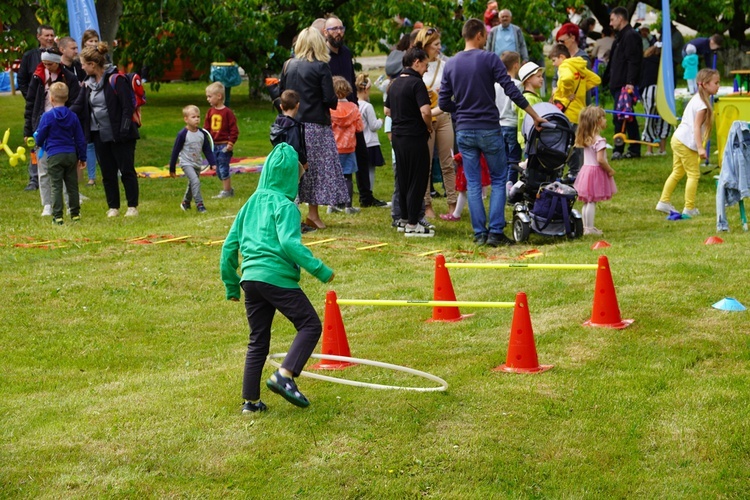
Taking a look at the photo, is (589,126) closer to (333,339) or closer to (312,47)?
(312,47)

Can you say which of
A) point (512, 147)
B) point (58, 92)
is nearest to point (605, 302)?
point (512, 147)

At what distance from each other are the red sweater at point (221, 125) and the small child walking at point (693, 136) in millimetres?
5928

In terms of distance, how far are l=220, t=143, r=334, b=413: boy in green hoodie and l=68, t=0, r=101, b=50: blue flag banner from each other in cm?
1220

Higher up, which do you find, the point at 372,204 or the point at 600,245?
the point at 372,204

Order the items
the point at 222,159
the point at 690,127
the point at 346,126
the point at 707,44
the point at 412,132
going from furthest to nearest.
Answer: the point at 707,44, the point at 222,159, the point at 346,126, the point at 690,127, the point at 412,132

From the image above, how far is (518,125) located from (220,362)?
6.77m

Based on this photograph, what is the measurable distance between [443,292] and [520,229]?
3219mm

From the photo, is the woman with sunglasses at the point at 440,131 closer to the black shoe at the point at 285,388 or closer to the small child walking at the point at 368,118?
the small child walking at the point at 368,118

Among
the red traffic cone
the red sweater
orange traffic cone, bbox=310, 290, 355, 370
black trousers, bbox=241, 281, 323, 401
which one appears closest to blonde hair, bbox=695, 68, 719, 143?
the red traffic cone

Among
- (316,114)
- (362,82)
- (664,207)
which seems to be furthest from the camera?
(362,82)

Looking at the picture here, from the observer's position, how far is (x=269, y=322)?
6.25 meters

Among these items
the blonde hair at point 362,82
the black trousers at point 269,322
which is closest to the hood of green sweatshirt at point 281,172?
the black trousers at point 269,322

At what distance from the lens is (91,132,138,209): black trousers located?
13.3 meters

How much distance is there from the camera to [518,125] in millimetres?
13367
